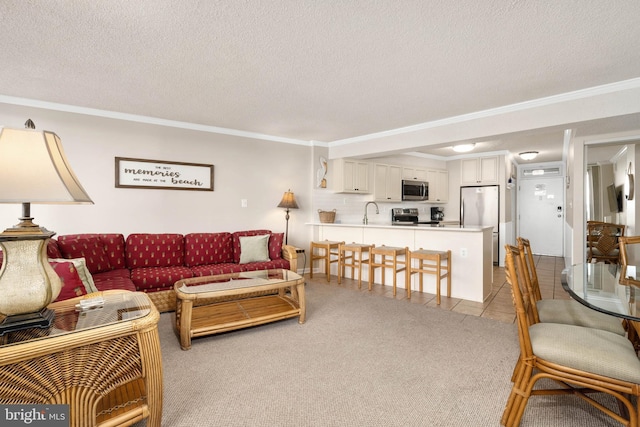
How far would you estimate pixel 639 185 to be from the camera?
4.88 meters

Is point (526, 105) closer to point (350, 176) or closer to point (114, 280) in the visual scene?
point (350, 176)

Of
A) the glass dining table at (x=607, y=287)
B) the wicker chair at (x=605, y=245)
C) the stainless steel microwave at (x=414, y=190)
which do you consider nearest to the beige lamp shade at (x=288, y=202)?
the stainless steel microwave at (x=414, y=190)

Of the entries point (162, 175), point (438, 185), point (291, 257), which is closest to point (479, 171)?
point (438, 185)

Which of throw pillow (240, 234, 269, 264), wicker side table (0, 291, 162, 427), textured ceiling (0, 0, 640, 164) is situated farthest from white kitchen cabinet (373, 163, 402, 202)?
wicker side table (0, 291, 162, 427)

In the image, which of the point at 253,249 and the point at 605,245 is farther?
the point at 605,245

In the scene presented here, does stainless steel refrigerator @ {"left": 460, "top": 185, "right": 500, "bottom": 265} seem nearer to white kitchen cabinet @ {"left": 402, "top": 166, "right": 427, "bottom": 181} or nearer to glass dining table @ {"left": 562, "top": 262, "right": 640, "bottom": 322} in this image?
white kitchen cabinet @ {"left": 402, "top": 166, "right": 427, "bottom": 181}

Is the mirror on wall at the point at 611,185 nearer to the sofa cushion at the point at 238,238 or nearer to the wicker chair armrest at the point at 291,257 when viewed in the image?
the wicker chair armrest at the point at 291,257

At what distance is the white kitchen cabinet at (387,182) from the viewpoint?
6.07 meters

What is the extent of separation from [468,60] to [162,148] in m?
3.73

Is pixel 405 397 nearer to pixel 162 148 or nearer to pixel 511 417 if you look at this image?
pixel 511 417

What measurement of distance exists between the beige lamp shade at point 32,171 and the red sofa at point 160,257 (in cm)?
207

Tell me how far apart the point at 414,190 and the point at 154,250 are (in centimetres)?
488

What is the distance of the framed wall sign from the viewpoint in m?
3.97

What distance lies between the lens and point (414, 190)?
21.4 feet
